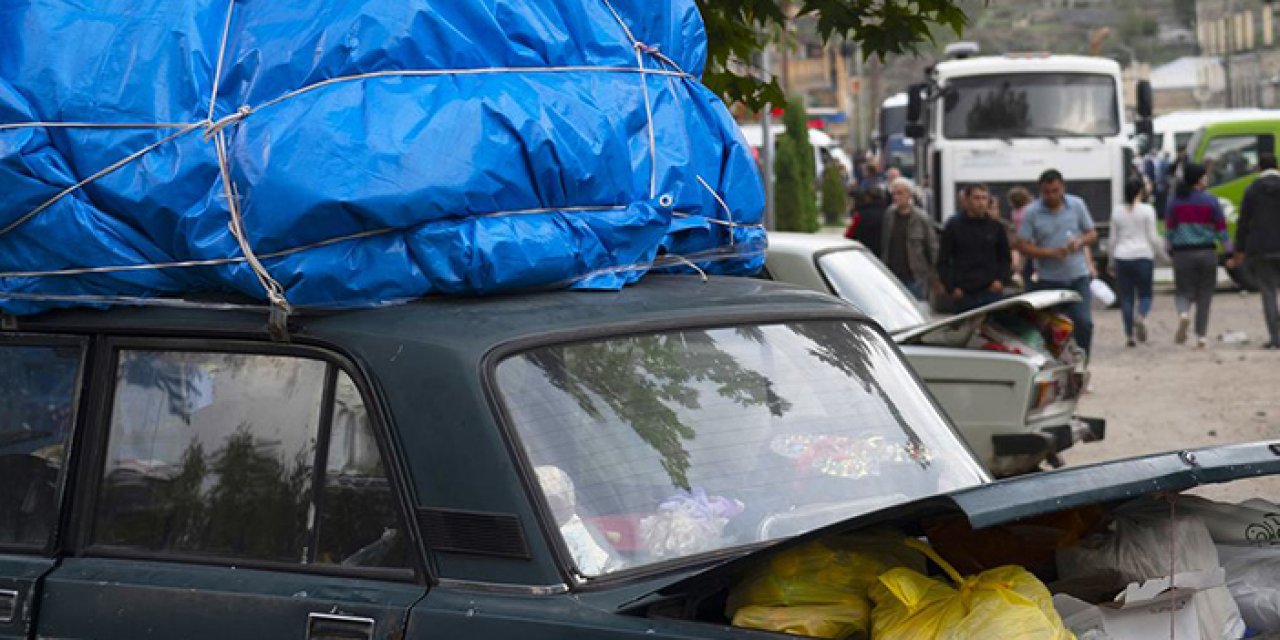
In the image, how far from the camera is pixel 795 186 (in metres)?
41.3

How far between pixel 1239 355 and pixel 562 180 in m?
15.0

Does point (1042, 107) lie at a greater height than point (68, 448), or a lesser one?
greater

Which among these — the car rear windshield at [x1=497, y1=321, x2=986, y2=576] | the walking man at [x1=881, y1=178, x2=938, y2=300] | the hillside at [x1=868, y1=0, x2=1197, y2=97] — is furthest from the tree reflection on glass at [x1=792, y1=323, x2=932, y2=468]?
the hillside at [x1=868, y1=0, x2=1197, y2=97]

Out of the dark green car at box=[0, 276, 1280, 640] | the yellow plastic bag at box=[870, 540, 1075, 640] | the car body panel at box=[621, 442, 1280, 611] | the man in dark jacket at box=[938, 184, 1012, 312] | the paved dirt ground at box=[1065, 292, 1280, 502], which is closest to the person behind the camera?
the car body panel at box=[621, 442, 1280, 611]

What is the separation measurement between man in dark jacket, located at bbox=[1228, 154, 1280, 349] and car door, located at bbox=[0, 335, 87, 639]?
52.2 ft

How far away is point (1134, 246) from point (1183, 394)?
143 inches

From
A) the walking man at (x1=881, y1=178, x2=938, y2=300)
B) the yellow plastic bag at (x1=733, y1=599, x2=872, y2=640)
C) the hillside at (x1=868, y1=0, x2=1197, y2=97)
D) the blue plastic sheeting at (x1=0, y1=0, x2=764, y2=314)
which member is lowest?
the yellow plastic bag at (x1=733, y1=599, x2=872, y2=640)

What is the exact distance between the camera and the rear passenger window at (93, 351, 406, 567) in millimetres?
3676

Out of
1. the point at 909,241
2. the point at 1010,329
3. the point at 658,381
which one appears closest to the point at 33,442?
the point at 658,381

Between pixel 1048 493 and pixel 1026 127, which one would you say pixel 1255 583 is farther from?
pixel 1026 127

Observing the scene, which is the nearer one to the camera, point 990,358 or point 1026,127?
point 990,358

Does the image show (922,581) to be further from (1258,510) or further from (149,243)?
(149,243)

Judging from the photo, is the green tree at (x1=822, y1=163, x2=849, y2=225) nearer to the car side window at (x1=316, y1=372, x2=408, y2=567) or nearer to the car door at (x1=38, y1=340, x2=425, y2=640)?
the car door at (x1=38, y1=340, x2=425, y2=640)

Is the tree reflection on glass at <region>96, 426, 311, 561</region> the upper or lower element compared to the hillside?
lower
